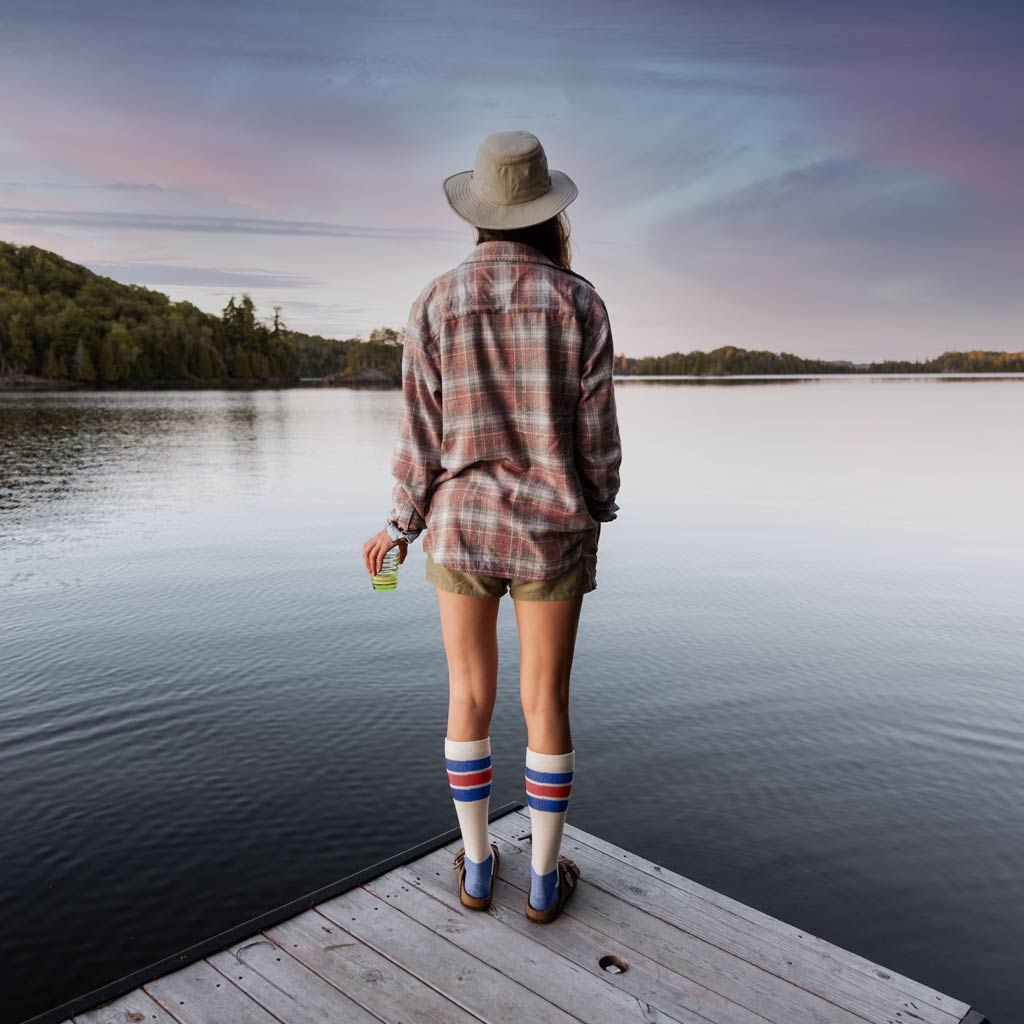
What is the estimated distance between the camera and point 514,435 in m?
2.33

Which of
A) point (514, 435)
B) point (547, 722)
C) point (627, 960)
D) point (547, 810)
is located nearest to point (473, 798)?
point (547, 810)

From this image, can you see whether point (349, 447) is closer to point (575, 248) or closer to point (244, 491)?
point (244, 491)

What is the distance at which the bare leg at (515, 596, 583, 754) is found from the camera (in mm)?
2361

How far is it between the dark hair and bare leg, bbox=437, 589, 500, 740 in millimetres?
985

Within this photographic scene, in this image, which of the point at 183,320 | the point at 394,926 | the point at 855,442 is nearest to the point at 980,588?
the point at 394,926

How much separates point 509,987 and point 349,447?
26.0 meters

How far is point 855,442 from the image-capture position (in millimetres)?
28094

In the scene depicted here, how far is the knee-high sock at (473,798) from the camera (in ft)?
8.25

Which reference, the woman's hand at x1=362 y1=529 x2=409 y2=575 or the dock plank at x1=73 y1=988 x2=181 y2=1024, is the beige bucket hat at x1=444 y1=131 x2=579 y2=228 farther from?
the dock plank at x1=73 y1=988 x2=181 y2=1024

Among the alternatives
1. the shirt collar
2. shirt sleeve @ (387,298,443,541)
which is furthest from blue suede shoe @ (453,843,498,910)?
the shirt collar

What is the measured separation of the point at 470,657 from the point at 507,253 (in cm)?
111

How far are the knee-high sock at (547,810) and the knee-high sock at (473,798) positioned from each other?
0.46 ft

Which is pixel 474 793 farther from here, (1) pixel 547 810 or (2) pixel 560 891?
(2) pixel 560 891

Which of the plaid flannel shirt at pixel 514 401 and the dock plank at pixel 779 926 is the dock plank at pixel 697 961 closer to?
the dock plank at pixel 779 926
